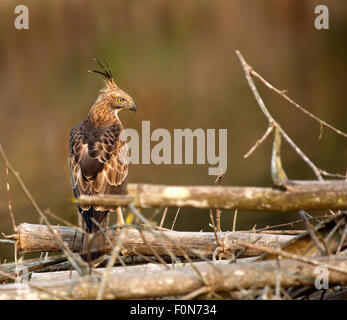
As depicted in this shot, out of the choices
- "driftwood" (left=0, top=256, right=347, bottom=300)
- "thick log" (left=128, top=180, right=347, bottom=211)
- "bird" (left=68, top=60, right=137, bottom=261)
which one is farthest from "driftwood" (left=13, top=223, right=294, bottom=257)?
"thick log" (left=128, top=180, right=347, bottom=211)

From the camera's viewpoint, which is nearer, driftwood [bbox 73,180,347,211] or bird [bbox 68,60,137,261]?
driftwood [bbox 73,180,347,211]

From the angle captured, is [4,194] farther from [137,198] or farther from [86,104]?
[137,198]

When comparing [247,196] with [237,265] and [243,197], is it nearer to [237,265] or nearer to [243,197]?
[243,197]

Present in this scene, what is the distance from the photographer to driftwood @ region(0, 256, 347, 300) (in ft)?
9.11

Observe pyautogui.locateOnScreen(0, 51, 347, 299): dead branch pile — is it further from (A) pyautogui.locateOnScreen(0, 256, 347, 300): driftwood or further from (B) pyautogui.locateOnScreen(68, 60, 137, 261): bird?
(B) pyautogui.locateOnScreen(68, 60, 137, 261): bird

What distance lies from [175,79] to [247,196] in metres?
14.2

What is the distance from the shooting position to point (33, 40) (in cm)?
1647

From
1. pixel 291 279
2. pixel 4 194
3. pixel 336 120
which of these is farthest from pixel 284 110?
pixel 291 279

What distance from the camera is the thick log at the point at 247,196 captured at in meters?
2.69

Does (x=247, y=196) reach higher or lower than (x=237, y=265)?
higher

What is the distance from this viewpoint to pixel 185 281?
2803 mm

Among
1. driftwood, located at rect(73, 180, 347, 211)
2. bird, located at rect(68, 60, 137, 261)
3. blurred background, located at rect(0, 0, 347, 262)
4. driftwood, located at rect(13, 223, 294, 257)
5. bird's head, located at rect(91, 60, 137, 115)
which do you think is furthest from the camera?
blurred background, located at rect(0, 0, 347, 262)

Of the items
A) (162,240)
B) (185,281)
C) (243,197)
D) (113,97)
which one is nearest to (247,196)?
(243,197)

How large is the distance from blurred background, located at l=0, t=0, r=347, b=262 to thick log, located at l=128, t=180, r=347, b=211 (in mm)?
4826
